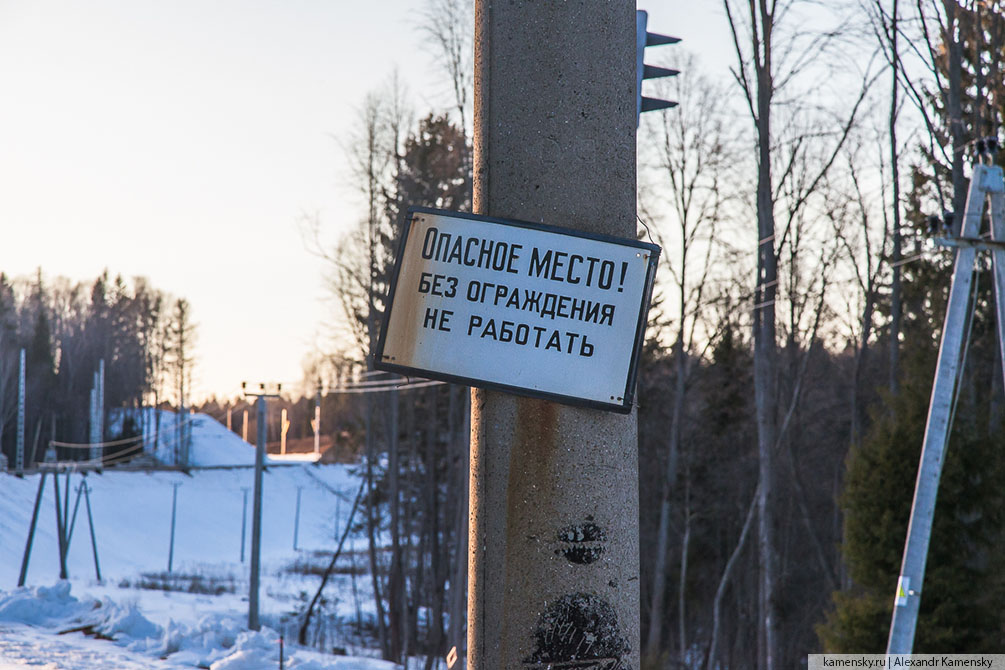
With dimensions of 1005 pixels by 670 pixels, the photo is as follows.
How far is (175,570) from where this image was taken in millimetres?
48938

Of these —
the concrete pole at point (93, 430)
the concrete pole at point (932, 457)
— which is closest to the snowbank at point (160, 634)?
the concrete pole at point (932, 457)

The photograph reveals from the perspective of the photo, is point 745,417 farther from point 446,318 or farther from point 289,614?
point 446,318

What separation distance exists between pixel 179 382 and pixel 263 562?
33251 mm

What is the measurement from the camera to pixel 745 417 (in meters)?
34.3

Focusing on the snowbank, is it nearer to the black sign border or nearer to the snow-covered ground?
the snow-covered ground

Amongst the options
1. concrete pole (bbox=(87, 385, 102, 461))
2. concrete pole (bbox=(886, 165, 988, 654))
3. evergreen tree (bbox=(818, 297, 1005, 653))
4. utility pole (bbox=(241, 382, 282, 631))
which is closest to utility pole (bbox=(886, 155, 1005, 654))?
concrete pole (bbox=(886, 165, 988, 654))

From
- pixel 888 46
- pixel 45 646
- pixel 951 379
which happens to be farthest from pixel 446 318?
pixel 888 46

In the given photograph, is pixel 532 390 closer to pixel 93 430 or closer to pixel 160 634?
pixel 160 634

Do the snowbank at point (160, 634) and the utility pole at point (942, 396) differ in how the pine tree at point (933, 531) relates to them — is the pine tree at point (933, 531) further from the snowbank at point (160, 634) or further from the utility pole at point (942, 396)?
the snowbank at point (160, 634)

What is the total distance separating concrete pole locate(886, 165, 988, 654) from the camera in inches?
387

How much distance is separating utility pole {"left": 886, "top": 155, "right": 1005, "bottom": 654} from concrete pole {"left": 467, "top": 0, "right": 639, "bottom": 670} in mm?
9108

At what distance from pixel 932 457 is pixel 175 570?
44.9 m

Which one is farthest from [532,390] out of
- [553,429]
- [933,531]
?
[933,531]

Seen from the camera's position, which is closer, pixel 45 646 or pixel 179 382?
pixel 45 646
